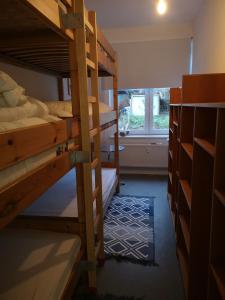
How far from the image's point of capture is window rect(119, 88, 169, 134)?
4160mm

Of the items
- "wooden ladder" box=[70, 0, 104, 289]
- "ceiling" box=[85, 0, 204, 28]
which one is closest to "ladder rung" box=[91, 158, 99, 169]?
"wooden ladder" box=[70, 0, 104, 289]

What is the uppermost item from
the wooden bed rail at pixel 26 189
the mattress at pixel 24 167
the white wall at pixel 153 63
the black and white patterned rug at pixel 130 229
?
the white wall at pixel 153 63

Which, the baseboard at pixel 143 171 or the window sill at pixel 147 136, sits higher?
the window sill at pixel 147 136

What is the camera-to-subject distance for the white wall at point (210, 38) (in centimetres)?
224

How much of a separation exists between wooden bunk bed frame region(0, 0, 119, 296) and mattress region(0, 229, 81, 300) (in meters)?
0.14

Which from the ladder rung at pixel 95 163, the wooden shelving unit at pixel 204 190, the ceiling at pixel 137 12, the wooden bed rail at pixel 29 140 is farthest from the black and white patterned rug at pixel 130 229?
the ceiling at pixel 137 12

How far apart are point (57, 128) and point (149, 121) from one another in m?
3.34

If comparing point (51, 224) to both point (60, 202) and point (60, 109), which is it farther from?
point (60, 109)

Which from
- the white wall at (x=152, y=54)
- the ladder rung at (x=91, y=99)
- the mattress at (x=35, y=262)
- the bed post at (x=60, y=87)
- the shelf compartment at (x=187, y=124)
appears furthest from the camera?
the white wall at (x=152, y=54)

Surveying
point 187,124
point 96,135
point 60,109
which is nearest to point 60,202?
point 96,135

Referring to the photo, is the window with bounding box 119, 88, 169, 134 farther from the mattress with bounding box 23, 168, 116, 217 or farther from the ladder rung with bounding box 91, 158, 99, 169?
the ladder rung with bounding box 91, 158, 99, 169

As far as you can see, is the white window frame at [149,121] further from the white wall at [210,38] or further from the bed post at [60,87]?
the bed post at [60,87]

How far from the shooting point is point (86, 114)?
1.39 metres

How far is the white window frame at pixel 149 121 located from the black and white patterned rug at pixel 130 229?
4.89ft
